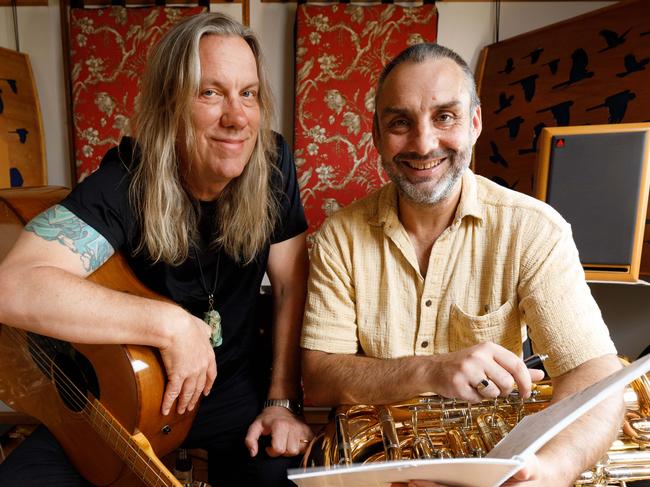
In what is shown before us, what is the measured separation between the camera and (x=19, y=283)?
910 millimetres

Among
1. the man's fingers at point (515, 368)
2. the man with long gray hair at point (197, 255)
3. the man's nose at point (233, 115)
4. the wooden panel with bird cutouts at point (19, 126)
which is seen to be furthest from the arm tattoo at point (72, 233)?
the wooden panel with bird cutouts at point (19, 126)

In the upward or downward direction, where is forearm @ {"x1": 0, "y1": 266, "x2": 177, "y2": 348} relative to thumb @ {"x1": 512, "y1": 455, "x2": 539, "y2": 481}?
upward

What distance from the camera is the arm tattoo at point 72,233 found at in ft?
3.21

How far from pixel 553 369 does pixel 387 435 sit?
1.23 ft

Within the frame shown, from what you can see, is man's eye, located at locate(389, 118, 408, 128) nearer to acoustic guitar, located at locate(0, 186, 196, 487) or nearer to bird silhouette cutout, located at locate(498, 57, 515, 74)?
acoustic guitar, located at locate(0, 186, 196, 487)

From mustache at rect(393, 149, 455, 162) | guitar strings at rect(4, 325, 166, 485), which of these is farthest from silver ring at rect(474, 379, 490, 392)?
guitar strings at rect(4, 325, 166, 485)

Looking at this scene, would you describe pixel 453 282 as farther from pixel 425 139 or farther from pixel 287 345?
pixel 287 345

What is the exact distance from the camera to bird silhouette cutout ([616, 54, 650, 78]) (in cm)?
186

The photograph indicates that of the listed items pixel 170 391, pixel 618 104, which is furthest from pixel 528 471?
pixel 618 104

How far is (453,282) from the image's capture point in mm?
1086

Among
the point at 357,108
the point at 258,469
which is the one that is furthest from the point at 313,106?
the point at 258,469

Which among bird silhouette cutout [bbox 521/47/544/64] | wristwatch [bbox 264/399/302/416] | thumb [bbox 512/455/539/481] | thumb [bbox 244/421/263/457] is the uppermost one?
bird silhouette cutout [bbox 521/47/544/64]

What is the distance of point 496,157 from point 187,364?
1.85m

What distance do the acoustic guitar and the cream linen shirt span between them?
360 mm
